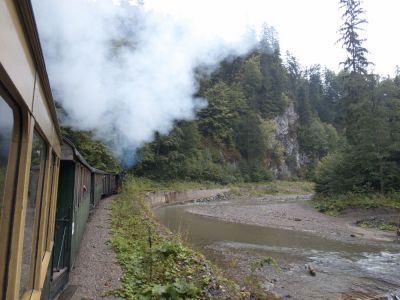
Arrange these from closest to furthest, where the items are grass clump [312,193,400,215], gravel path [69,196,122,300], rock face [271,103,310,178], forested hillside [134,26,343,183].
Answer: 1. gravel path [69,196,122,300]
2. grass clump [312,193,400,215]
3. forested hillside [134,26,343,183]
4. rock face [271,103,310,178]

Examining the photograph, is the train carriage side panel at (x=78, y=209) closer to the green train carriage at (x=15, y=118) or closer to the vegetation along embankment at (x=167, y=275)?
the vegetation along embankment at (x=167, y=275)

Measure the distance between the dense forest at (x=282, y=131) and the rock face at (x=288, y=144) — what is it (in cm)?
20

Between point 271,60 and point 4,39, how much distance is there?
79.3 metres

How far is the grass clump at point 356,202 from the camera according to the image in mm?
22355

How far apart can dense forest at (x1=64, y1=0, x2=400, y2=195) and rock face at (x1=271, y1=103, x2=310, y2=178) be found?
0.64 feet

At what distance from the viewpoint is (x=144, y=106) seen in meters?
33.0

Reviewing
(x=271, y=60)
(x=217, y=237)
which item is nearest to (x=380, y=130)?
(x=217, y=237)

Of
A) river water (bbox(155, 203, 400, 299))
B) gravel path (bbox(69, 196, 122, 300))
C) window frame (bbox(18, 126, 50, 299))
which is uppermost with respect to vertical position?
window frame (bbox(18, 126, 50, 299))

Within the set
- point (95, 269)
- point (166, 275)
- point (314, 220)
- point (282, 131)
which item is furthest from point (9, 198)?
point (282, 131)

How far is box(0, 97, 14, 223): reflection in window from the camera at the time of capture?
1477mm

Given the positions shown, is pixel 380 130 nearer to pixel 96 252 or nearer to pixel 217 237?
pixel 217 237

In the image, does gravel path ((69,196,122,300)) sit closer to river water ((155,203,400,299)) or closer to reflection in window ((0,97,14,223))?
river water ((155,203,400,299))

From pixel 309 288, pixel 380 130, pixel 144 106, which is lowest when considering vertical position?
pixel 309 288

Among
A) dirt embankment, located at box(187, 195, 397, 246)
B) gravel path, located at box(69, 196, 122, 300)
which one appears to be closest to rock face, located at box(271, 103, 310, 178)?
dirt embankment, located at box(187, 195, 397, 246)
